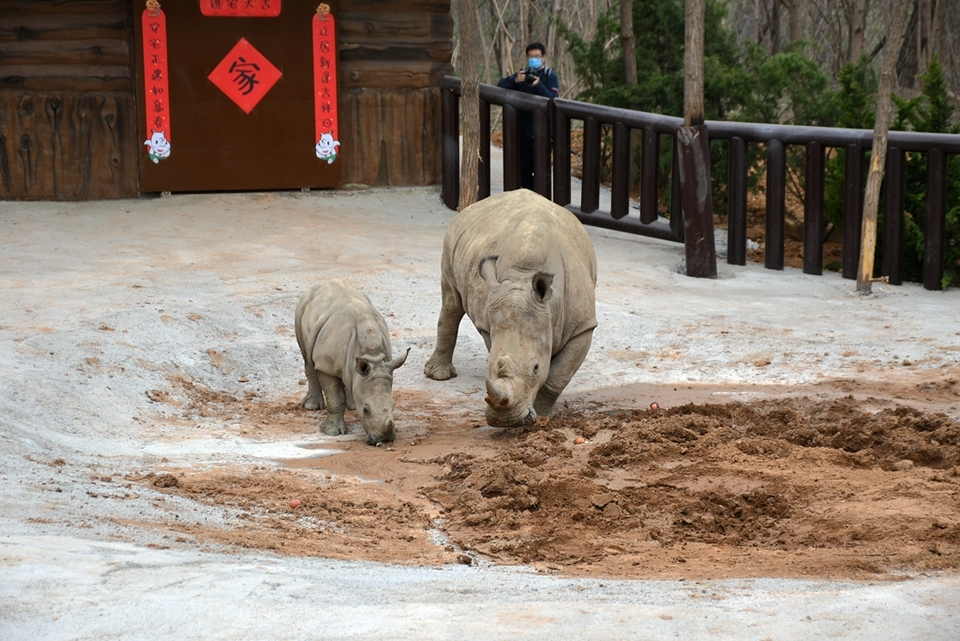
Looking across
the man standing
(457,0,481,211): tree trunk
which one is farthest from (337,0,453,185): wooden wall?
(457,0,481,211): tree trunk

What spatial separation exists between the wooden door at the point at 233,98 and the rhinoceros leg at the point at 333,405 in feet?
27.0

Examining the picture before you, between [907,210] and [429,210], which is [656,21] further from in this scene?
[907,210]

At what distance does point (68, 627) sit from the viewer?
390 centimetres

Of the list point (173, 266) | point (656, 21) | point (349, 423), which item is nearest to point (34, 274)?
point (173, 266)

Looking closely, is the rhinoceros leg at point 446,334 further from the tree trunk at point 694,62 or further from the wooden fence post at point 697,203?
the tree trunk at point 694,62

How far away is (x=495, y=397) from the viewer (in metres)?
7.07

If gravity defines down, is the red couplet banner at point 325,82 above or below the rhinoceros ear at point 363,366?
above

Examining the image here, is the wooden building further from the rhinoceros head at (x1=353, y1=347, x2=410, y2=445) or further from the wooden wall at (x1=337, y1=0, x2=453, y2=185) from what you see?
the rhinoceros head at (x1=353, y1=347, x2=410, y2=445)

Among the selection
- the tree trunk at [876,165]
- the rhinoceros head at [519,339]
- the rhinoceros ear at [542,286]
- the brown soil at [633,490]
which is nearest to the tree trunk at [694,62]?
the tree trunk at [876,165]

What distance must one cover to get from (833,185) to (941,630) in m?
10.6

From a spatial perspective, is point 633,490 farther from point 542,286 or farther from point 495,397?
point 542,286

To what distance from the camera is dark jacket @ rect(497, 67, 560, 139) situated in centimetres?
1502

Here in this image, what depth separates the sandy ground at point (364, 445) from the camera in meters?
4.16

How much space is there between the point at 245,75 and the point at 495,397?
9.56m
